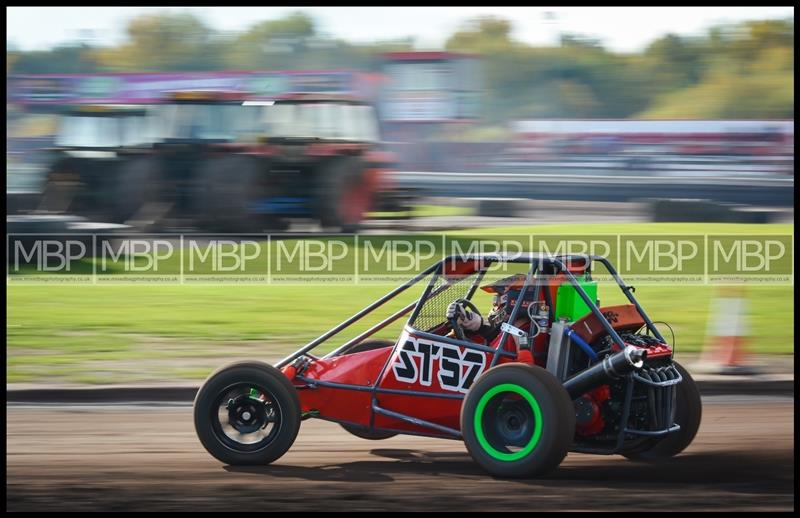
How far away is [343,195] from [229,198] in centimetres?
160

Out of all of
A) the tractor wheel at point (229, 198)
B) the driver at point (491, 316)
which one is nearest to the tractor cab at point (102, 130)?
the tractor wheel at point (229, 198)

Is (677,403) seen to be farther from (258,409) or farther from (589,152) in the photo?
(589,152)

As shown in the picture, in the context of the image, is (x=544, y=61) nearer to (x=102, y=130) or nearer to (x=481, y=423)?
(x=102, y=130)

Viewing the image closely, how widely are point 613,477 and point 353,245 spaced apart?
897cm

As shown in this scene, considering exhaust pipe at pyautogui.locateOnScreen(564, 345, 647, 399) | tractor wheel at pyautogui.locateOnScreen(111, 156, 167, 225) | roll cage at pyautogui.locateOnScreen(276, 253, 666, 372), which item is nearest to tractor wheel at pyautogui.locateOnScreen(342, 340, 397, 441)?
roll cage at pyautogui.locateOnScreen(276, 253, 666, 372)

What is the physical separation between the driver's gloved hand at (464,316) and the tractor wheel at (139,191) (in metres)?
9.20

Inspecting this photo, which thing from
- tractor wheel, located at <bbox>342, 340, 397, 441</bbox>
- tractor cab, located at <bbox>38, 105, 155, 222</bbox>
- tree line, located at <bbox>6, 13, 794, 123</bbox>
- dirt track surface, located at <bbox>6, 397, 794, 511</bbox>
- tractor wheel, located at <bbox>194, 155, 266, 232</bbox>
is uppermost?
tree line, located at <bbox>6, 13, 794, 123</bbox>

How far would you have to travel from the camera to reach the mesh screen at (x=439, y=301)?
6.45 meters

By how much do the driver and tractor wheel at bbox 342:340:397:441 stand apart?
0.66 m

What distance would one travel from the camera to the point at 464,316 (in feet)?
20.7

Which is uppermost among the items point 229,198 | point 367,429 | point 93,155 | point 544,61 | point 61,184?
point 544,61

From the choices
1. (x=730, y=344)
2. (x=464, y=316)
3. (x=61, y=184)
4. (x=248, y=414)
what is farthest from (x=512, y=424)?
(x=61, y=184)

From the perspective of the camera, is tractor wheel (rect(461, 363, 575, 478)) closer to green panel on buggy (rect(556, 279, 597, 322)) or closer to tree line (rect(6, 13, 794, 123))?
green panel on buggy (rect(556, 279, 597, 322))

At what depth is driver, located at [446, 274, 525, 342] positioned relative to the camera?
6.30 metres
